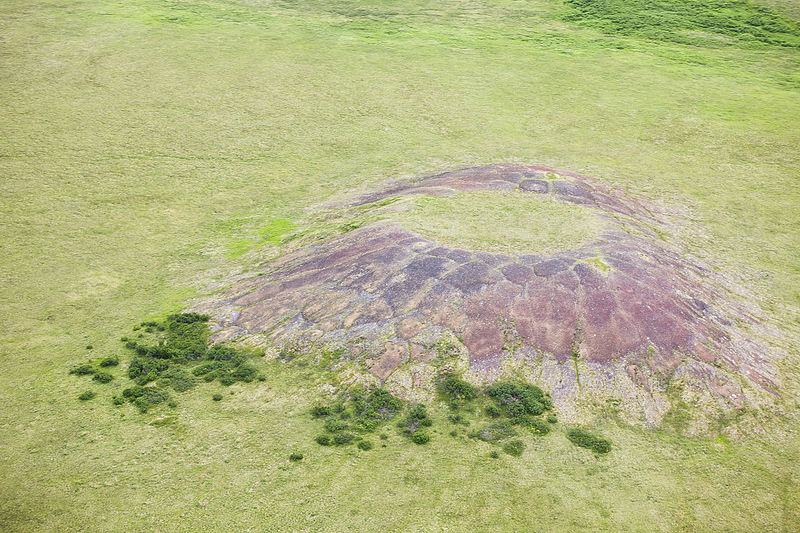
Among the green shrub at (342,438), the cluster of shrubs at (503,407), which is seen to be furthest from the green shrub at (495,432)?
the green shrub at (342,438)

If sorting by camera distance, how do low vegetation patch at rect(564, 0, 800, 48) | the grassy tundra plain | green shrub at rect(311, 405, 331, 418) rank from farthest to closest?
low vegetation patch at rect(564, 0, 800, 48), green shrub at rect(311, 405, 331, 418), the grassy tundra plain

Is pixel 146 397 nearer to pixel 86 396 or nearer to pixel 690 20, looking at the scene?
pixel 86 396

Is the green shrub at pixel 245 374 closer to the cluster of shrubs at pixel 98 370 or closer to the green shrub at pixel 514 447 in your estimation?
the cluster of shrubs at pixel 98 370

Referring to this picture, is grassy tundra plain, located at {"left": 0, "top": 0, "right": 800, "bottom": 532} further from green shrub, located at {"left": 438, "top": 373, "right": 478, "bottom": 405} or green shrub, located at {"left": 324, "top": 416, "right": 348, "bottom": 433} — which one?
green shrub, located at {"left": 438, "top": 373, "right": 478, "bottom": 405}

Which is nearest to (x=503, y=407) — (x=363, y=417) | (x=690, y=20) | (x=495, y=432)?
(x=495, y=432)

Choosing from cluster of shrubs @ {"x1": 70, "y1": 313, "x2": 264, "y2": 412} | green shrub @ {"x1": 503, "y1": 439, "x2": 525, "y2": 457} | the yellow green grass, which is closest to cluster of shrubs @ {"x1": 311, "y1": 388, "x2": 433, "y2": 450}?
green shrub @ {"x1": 503, "y1": 439, "x2": 525, "y2": 457}

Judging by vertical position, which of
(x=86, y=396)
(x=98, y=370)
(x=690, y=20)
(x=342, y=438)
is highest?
(x=690, y=20)
